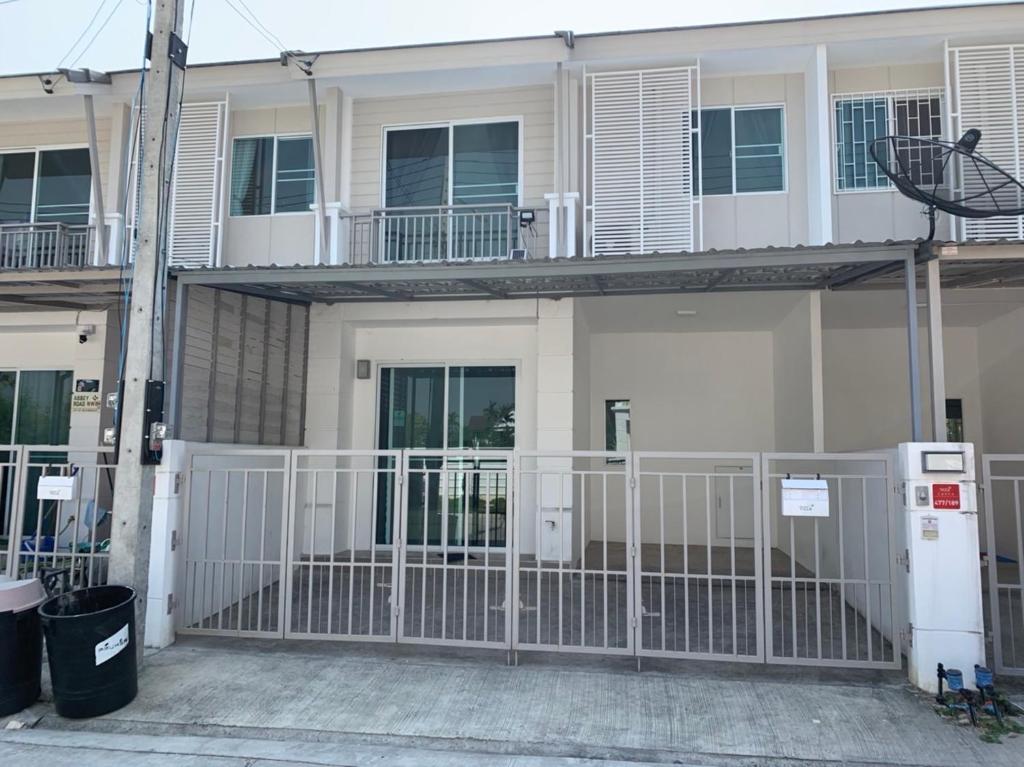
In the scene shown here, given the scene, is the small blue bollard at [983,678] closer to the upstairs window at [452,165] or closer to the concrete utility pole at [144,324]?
the concrete utility pole at [144,324]

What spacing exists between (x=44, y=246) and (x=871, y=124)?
10846 millimetres

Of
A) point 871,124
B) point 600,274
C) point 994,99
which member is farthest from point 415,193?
point 994,99

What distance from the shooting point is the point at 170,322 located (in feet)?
22.9

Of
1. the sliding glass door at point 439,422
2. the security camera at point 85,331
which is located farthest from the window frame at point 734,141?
the security camera at point 85,331

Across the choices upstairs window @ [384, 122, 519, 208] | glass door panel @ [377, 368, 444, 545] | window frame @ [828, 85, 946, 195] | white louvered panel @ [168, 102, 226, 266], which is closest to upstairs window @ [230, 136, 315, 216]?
Answer: white louvered panel @ [168, 102, 226, 266]

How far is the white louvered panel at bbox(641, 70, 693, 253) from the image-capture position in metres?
8.24

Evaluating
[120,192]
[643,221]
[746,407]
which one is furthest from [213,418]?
[746,407]

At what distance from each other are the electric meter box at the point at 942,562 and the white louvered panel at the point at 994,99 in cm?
418

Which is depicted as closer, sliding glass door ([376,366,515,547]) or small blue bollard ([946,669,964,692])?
small blue bollard ([946,669,964,692])

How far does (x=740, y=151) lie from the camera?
28.2ft

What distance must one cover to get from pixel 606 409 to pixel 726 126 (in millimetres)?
4447

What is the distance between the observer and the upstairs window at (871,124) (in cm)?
826

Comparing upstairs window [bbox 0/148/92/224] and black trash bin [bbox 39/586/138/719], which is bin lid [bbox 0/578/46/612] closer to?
black trash bin [bbox 39/586/138/719]

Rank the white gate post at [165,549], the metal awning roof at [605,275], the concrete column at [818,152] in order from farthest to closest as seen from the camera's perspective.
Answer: the concrete column at [818,152] → the white gate post at [165,549] → the metal awning roof at [605,275]
